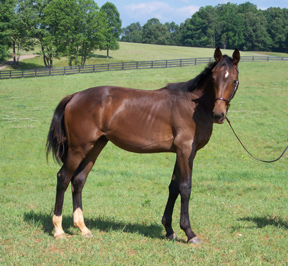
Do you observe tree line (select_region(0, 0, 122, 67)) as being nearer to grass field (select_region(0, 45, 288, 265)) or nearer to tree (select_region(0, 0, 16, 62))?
tree (select_region(0, 0, 16, 62))

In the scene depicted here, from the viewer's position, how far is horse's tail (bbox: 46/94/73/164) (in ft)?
18.5

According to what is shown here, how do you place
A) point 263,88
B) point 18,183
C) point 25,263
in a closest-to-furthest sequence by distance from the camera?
point 25,263 → point 18,183 → point 263,88

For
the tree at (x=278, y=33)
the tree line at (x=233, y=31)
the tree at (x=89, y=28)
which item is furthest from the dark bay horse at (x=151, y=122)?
the tree at (x=278, y=33)

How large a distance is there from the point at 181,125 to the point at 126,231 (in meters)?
2.00

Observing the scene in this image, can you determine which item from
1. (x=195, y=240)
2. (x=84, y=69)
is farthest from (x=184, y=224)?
(x=84, y=69)

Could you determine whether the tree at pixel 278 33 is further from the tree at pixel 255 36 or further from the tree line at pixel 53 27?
the tree line at pixel 53 27

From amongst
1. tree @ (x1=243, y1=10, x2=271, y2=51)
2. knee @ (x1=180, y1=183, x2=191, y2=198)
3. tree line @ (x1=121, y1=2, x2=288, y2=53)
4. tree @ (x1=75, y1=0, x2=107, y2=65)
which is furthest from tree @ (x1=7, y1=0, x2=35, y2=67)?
tree @ (x1=243, y1=10, x2=271, y2=51)

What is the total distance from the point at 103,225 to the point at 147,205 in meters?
1.56

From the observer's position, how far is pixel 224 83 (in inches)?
195

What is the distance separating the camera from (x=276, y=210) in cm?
681

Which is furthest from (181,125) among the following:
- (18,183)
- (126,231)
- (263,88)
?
(263,88)

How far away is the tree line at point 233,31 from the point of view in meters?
103

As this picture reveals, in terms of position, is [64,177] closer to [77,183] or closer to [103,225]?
[77,183]

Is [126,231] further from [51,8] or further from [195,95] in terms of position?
[51,8]
